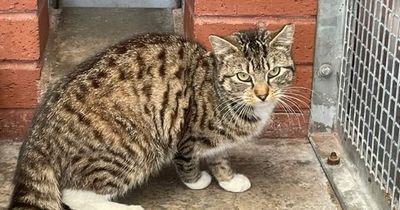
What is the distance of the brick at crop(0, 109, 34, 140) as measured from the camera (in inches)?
155

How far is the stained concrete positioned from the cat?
0.14m

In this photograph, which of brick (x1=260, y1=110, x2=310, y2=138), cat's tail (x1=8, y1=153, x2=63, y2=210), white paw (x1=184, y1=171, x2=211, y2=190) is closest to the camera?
cat's tail (x1=8, y1=153, x2=63, y2=210)

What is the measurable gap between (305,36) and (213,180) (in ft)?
2.57

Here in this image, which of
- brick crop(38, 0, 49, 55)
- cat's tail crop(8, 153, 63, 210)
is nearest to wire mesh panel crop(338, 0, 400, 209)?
cat's tail crop(8, 153, 63, 210)

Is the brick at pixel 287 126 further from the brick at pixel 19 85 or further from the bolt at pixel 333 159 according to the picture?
→ the brick at pixel 19 85

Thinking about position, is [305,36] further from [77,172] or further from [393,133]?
[77,172]

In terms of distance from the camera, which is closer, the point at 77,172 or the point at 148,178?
the point at 77,172

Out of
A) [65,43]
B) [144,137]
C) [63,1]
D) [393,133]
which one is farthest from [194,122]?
[63,1]

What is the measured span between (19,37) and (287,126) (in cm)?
130

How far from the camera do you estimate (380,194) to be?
3.35m

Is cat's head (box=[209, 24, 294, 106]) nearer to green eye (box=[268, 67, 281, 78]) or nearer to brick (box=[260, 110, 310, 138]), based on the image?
green eye (box=[268, 67, 281, 78])

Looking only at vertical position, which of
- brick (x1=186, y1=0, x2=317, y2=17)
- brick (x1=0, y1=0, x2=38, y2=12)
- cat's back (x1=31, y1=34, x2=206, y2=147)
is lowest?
cat's back (x1=31, y1=34, x2=206, y2=147)

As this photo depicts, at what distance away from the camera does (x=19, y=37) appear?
12.5 feet

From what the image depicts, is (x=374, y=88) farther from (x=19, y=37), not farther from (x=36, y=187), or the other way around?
(x=19, y=37)
